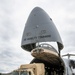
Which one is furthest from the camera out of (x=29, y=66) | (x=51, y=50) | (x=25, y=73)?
(x=51, y=50)

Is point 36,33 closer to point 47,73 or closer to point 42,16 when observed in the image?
point 42,16

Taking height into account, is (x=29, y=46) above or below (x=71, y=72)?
above

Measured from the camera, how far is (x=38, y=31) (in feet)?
41.0

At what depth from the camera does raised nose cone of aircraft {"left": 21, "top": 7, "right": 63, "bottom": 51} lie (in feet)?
40.0

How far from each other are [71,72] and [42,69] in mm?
2089

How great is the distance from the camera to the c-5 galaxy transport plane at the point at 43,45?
11422 millimetres

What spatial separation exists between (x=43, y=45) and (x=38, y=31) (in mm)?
1055

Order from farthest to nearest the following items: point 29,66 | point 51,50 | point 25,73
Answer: point 51,50 < point 29,66 < point 25,73

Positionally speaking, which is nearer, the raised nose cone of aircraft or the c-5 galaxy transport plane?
the c-5 galaxy transport plane

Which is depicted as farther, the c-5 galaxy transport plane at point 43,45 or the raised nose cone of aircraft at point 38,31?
the raised nose cone of aircraft at point 38,31

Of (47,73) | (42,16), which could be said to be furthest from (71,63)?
(42,16)

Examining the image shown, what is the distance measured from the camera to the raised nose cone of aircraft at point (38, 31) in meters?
12.2

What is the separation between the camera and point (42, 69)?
1112cm

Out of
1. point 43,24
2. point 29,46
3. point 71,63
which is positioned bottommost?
point 71,63
